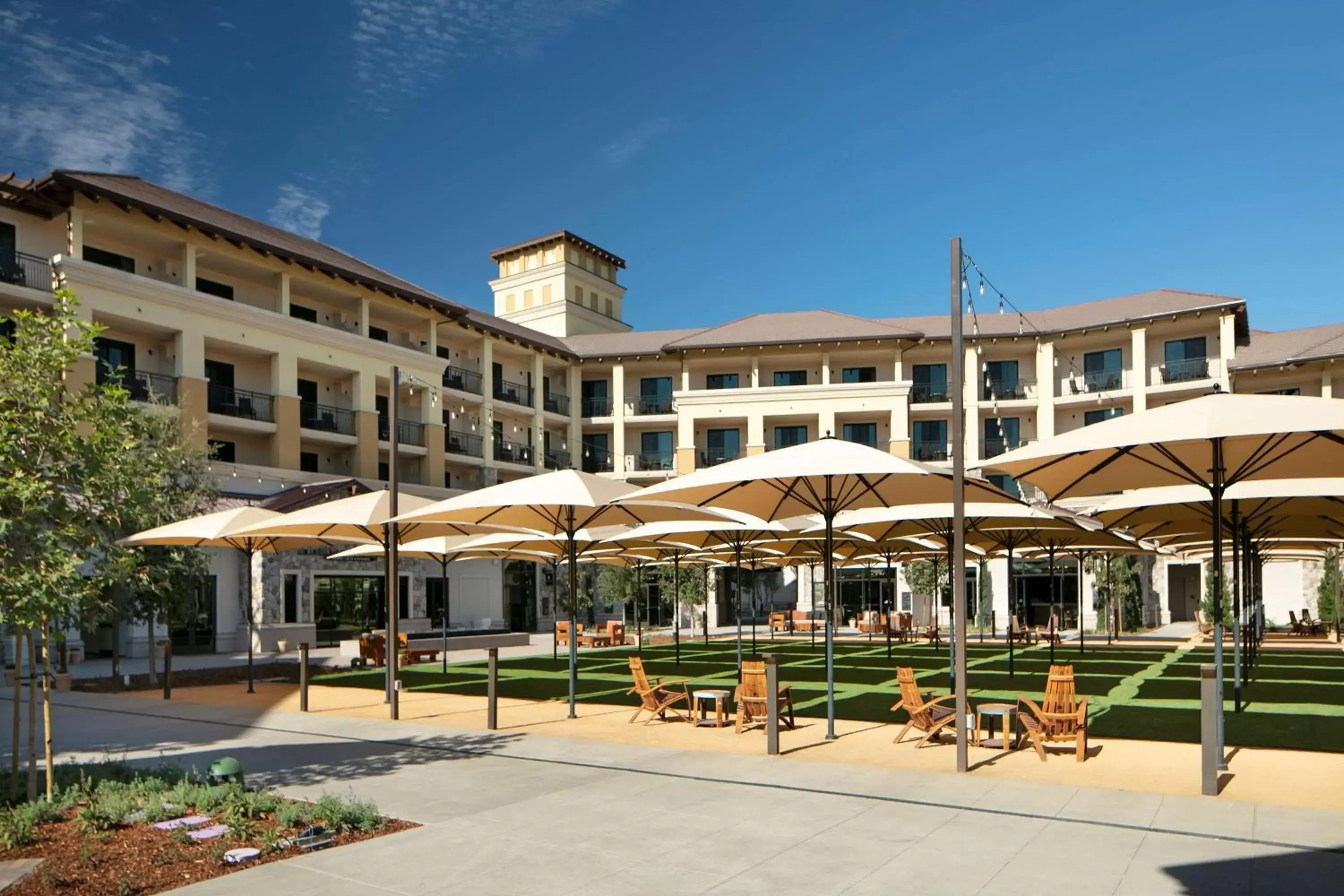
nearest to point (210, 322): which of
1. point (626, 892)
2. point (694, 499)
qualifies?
point (694, 499)

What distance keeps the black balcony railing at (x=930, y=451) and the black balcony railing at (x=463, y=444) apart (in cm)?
2168

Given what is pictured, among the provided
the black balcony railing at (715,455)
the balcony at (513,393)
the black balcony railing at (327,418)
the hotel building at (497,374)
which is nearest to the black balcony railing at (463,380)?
the hotel building at (497,374)

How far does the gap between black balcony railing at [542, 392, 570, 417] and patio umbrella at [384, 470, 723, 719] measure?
37.5 m

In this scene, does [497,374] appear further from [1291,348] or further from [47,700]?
[47,700]

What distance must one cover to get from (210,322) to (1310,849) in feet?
120

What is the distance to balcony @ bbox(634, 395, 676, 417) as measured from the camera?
56.6m

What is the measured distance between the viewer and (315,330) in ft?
134

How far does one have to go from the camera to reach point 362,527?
18438 mm

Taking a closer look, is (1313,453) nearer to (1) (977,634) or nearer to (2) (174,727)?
(2) (174,727)

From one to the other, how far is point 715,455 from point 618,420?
227 inches

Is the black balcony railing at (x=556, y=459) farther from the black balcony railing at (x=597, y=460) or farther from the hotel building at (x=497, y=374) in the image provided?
the black balcony railing at (x=597, y=460)

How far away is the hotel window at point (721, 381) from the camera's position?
55.6 meters

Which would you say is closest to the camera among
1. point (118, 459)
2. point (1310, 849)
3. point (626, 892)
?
point (626, 892)

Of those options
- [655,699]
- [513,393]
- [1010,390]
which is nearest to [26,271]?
[513,393]
